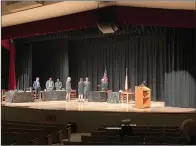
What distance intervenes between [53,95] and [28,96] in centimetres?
127

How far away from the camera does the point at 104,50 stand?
15406 mm

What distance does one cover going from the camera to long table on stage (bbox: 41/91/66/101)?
550 inches

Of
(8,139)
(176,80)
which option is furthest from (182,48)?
(8,139)

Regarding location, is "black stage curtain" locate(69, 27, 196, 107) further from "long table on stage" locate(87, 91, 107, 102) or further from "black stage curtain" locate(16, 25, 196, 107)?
"long table on stage" locate(87, 91, 107, 102)

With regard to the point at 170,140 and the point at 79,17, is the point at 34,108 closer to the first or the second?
the point at 79,17

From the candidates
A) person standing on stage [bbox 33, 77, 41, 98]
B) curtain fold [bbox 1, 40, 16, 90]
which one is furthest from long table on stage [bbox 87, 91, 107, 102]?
curtain fold [bbox 1, 40, 16, 90]

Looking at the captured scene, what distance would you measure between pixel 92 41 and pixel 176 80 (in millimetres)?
5706

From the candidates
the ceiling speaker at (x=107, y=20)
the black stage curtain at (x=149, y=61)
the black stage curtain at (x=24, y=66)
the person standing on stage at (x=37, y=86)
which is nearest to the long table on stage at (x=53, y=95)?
the person standing on stage at (x=37, y=86)

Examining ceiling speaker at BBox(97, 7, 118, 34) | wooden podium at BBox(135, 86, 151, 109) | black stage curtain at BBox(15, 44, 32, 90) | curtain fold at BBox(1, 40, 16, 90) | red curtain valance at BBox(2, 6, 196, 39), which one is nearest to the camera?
red curtain valance at BBox(2, 6, 196, 39)

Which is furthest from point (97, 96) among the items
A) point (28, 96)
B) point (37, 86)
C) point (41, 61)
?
point (41, 61)

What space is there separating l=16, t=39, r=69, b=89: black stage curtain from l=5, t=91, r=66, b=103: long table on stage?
5.98 ft

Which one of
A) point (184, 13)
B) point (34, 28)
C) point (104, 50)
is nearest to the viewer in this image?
point (184, 13)

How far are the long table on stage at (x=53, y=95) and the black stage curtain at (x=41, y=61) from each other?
1.73 meters

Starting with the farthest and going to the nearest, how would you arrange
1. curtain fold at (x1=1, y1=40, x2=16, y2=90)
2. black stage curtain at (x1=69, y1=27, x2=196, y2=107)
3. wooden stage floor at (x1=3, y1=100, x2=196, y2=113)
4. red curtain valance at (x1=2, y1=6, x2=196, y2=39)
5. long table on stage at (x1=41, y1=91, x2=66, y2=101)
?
1. curtain fold at (x1=1, y1=40, x2=16, y2=90)
2. long table on stage at (x1=41, y1=91, x2=66, y2=101)
3. black stage curtain at (x1=69, y1=27, x2=196, y2=107)
4. wooden stage floor at (x1=3, y1=100, x2=196, y2=113)
5. red curtain valance at (x1=2, y1=6, x2=196, y2=39)
